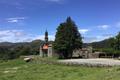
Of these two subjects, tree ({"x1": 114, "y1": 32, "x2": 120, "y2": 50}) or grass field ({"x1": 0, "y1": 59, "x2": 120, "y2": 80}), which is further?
tree ({"x1": 114, "y1": 32, "x2": 120, "y2": 50})

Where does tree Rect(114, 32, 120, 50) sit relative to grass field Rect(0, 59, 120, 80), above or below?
above

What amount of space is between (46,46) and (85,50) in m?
19.5

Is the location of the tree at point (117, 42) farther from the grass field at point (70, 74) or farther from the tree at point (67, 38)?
the grass field at point (70, 74)

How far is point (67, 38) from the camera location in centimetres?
10825

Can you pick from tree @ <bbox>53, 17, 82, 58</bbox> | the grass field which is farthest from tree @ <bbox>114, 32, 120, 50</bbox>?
the grass field

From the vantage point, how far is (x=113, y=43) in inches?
5187

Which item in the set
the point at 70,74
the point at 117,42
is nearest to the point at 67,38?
the point at 117,42

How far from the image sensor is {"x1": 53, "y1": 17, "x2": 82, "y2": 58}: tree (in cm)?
10812

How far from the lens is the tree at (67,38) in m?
108

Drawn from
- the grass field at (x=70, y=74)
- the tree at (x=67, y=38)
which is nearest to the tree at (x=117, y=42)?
the tree at (x=67, y=38)

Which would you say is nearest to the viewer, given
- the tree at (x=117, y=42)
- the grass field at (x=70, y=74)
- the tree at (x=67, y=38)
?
the grass field at (x=70, y=74)

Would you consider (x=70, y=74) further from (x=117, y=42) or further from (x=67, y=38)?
(x=117, y=42)

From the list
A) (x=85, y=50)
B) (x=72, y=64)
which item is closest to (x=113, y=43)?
(x=85, y=50)

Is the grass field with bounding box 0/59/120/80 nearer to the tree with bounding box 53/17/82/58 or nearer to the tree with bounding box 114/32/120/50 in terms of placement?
the tree with bounding box 53/17/82/58
